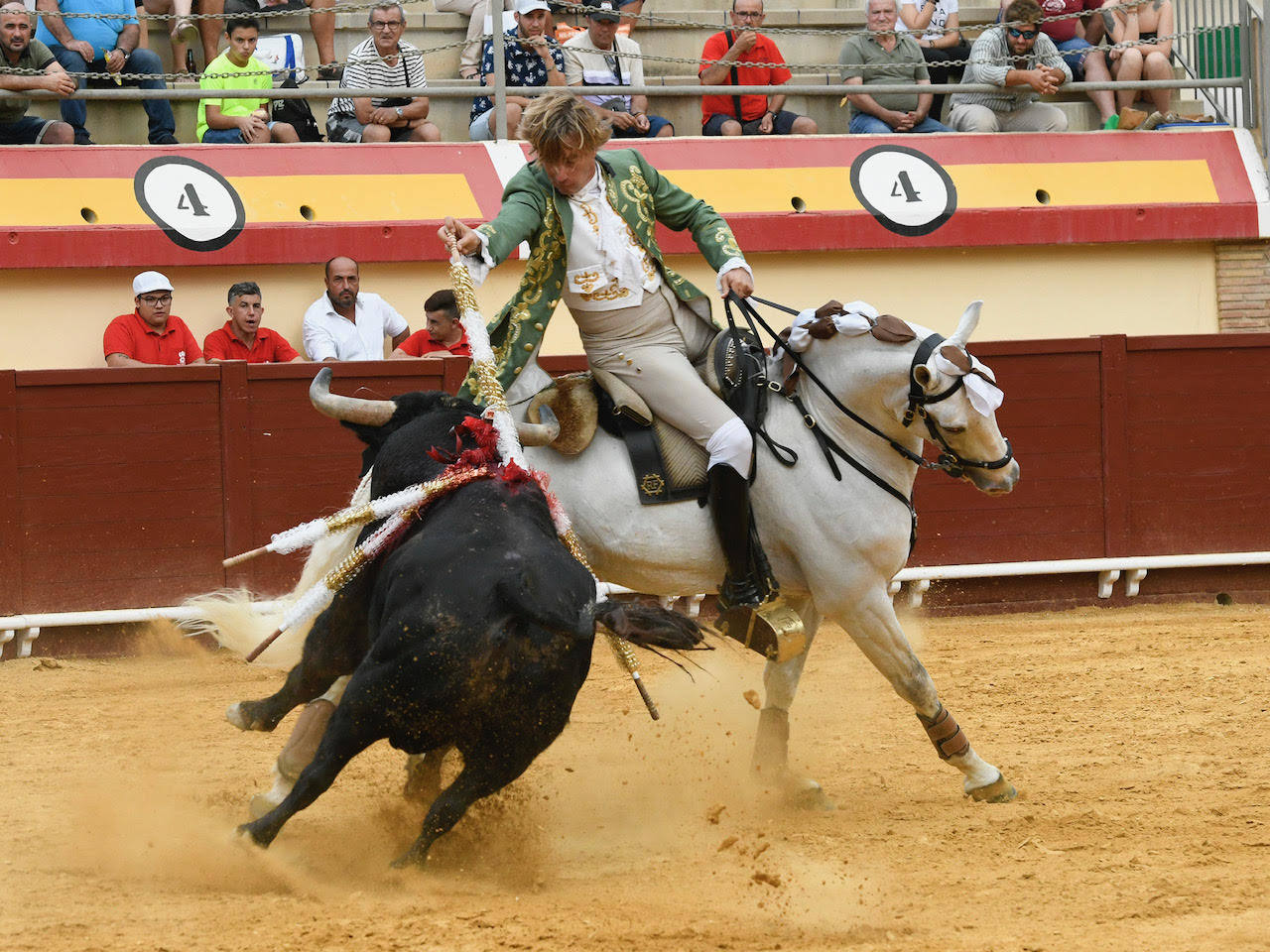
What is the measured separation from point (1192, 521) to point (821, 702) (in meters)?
3.26

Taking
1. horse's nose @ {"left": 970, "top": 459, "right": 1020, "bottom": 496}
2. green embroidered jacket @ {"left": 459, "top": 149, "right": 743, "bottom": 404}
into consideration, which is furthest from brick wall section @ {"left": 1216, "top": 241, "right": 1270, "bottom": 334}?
green embroidered jacket @ {"left": 459, "top": 149, "right": 743, "bottom": 404}

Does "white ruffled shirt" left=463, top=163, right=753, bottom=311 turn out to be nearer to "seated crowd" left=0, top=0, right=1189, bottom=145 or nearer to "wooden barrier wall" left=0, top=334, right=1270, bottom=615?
"wooden barrier wall" left=0, top=334, right=1270, bottom=615

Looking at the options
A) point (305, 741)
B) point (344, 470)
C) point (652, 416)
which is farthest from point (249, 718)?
point (344, 470)

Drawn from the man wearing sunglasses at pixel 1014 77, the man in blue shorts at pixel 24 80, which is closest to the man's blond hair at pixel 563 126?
the man in blue shorts at pixel 24 80

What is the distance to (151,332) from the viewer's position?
7453mm

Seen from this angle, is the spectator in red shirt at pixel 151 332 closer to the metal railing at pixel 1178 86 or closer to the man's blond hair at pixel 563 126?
the metal railing at pixel 1178 86

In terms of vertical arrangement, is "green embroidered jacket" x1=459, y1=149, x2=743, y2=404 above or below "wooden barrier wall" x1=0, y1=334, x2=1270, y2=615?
above

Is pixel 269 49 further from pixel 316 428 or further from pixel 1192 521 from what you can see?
pixel 1192 521

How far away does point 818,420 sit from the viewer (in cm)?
437

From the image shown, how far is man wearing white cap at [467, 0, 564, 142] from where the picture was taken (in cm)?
876

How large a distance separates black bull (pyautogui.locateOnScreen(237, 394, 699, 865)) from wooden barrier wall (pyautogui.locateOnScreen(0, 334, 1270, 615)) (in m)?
3.86

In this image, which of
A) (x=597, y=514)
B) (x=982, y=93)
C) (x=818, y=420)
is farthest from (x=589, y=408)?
(x=982, y=93)

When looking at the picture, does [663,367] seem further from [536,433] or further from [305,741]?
[305,741]

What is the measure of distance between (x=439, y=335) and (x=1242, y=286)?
5.19 meters
